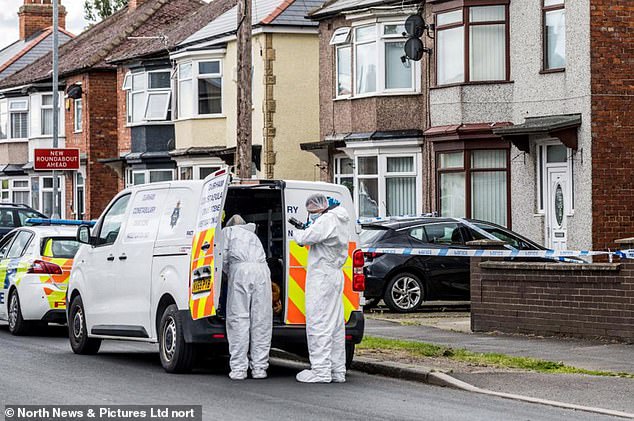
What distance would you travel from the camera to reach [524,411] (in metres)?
11.1

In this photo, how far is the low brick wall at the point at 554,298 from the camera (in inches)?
638

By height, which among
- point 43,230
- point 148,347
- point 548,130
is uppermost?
point 548,130

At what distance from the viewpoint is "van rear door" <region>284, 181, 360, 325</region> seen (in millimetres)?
13664

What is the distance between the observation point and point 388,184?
3161cm

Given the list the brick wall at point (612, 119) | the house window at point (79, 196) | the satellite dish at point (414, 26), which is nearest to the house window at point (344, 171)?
the satellite dish at point (414, 26)

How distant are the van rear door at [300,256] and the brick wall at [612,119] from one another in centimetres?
1237

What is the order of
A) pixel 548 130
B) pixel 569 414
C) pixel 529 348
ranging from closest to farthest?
1. pixel 569 414
2. pixel 529 348
3. pixel 548 130

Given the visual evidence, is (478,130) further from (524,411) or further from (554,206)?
(524,411)

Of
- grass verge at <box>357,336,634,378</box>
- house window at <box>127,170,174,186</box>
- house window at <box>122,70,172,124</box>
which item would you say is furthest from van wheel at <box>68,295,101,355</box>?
house window at <box>127,170,174,186</box>

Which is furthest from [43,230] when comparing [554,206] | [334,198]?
[554,206]

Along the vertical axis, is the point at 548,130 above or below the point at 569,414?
above

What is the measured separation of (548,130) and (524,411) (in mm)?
15444

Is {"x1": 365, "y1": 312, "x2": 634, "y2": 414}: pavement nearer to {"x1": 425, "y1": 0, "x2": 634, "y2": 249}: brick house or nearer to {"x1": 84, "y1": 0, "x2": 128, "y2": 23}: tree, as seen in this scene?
{"x1": 425, "y1": 0, "x2": 634, "y2": 249}: brick house

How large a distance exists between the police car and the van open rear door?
5.52 metres
